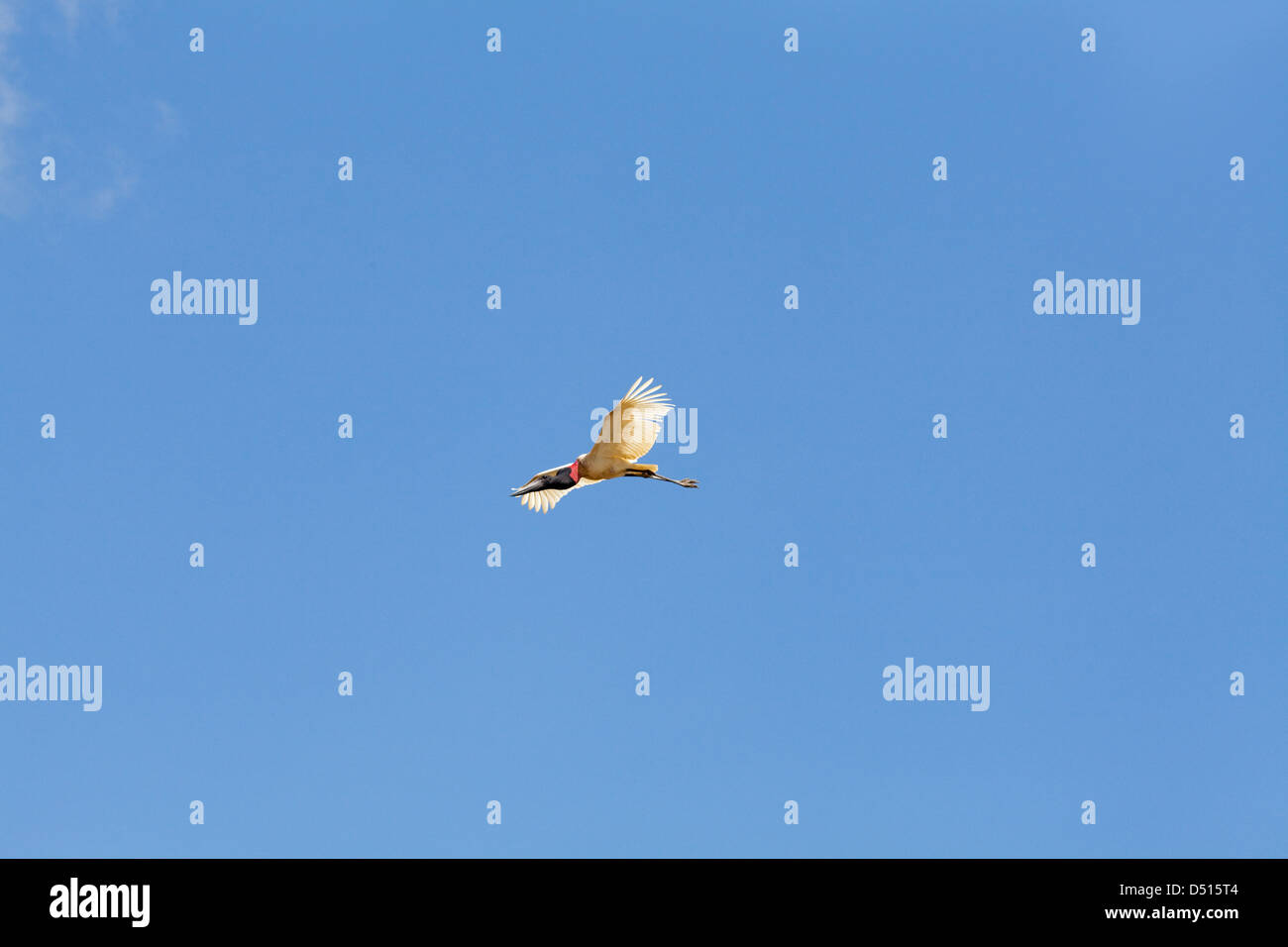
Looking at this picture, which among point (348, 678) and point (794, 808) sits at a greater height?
point (348, 678)

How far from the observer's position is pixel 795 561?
2034 inches

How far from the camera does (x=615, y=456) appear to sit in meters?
43.5

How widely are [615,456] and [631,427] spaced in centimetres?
144

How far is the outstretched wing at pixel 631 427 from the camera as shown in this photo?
41.9m

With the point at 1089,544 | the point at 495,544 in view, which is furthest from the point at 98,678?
the point at 1089,544

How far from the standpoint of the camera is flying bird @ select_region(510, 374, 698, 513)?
42062 mm

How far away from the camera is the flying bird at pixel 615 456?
1656 inches

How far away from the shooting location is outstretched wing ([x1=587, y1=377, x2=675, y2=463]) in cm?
4194

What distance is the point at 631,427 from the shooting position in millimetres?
42562
